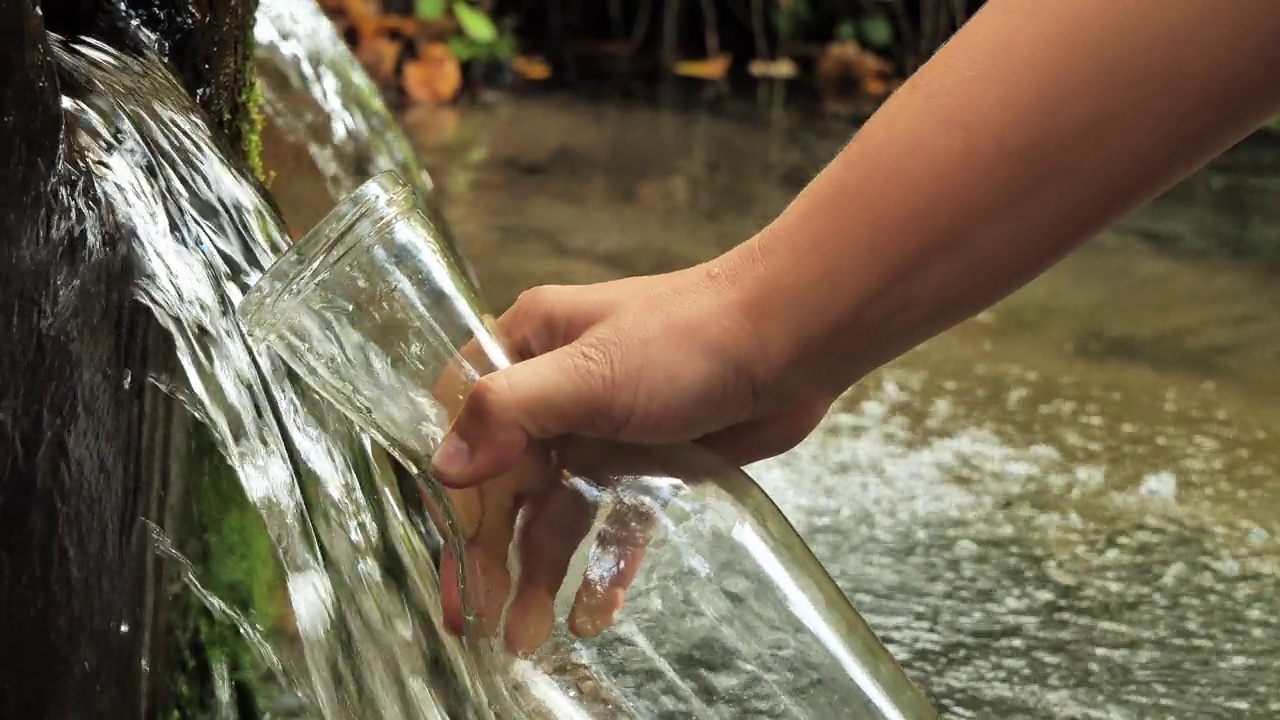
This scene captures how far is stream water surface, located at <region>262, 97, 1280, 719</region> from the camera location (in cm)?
129

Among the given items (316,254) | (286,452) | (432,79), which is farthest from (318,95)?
(432,79)

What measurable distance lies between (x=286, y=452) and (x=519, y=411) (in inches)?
9.6

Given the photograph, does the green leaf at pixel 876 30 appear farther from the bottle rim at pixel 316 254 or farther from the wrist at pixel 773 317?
the bottle rim at pixel 316 254

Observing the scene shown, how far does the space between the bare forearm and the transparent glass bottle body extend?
13 cm

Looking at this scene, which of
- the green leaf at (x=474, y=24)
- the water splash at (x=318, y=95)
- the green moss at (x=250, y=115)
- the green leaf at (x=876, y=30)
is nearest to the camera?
the green moss at (x=250, y=115)

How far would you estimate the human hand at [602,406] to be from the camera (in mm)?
718

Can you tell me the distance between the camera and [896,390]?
6.86 feet

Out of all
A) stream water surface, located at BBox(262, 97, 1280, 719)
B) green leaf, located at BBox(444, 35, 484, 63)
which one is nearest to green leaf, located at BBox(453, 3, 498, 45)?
green leaf, located at BBox(444, 35, 484, 63)

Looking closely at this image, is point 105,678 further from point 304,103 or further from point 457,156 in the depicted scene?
point 457,156

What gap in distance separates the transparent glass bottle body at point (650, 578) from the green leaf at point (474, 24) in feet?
15.6

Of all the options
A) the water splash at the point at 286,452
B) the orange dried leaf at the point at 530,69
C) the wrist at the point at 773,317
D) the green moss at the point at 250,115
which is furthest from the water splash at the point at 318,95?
the orange dried leaf at the point at 530,69

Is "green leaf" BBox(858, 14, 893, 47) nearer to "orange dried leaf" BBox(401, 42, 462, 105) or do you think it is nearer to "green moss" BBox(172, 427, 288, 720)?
"orange dried leaf" BBox(401, 42, 462, 105)

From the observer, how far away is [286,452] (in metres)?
0.87

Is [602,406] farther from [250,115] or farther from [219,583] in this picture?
[250,115]
